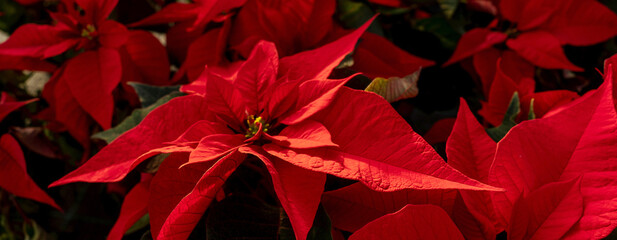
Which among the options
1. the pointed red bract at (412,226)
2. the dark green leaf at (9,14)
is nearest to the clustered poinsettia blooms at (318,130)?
the pointed red bract at (412,226)

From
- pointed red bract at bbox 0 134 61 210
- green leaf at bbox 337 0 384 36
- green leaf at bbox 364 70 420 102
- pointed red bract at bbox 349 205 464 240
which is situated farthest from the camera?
green leaf at bbox 337 0 384 36

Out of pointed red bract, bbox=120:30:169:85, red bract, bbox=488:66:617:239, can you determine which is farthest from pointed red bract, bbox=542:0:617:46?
pointed red bract, bbox=120:30:169:85

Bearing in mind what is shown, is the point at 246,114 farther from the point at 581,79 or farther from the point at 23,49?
the point at 581,79

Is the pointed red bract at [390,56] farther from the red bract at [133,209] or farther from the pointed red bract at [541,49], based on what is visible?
the red bract at [133,209]

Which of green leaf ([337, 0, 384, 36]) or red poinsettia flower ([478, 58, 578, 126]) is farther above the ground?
green leaf ([337, 0, 384, 36])

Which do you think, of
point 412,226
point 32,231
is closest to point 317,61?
point 412,226

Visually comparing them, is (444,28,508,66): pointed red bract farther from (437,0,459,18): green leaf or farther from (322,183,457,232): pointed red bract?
(322,183,457,232): pointed red bract
